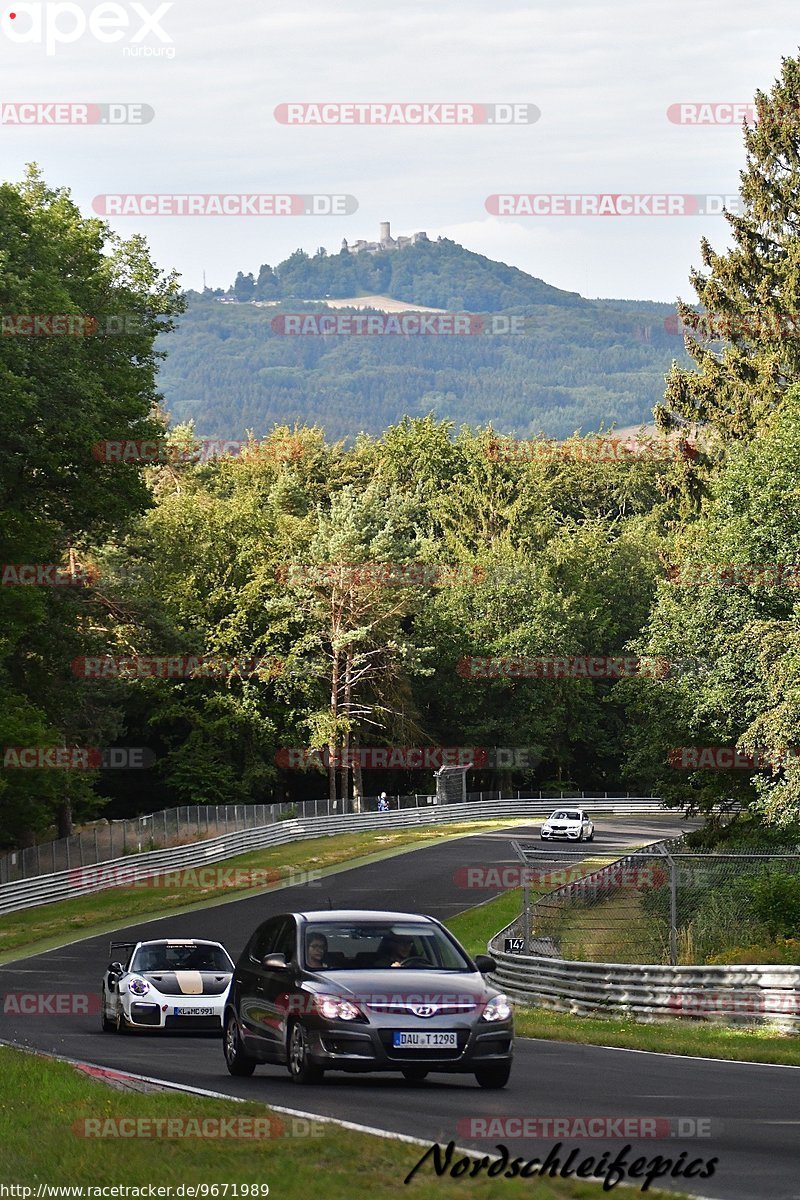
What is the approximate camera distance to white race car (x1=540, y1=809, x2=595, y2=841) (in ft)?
223

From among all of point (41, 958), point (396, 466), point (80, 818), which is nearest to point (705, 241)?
point (80, 818)

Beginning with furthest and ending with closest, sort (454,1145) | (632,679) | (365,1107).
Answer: (632,679) < (365,1107) < (454,1145)

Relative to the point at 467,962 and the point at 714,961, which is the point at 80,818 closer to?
the point at 714,961

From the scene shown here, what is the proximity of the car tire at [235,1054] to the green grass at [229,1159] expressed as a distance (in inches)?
105

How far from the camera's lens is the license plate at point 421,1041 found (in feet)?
43.0

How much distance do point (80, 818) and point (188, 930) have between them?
81.7ft

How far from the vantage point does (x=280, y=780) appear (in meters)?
82.6

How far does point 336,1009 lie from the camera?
13219 mm
